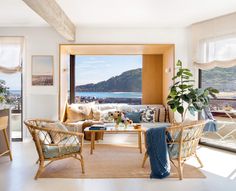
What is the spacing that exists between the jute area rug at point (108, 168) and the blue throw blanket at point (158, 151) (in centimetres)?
20

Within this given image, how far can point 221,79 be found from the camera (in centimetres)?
530

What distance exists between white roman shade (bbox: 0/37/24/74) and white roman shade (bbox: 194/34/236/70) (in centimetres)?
410

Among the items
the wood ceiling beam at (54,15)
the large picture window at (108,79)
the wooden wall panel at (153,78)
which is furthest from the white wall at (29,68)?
the wooden wall panel at (153,78)

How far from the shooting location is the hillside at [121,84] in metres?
7.49

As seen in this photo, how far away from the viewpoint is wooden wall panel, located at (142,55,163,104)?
720cm

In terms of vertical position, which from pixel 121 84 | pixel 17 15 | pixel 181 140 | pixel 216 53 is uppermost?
pixel 17 15

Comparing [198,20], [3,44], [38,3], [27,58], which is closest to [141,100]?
[198,20]

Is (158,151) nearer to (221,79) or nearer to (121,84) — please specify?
(221,79)

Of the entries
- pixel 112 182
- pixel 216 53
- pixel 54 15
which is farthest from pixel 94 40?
pixel 112 182

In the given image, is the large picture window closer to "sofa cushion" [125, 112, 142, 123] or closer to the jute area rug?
"sofa cushion" [125, 112, 142, 123]

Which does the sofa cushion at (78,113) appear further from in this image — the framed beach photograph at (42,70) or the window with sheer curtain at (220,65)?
the window with sheer curtain at (220,65)

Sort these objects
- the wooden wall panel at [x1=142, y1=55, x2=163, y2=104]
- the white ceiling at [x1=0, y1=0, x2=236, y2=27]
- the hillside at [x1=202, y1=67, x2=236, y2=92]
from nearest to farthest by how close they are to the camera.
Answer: the white ceiling at [x1=0, y1=0, x2=236, y2=27]
the hillside at [x1=202, y1=67, x2=236, y2=92]
the wooden wall panel at [x1=142, y1=55, x2=163, y2=104]

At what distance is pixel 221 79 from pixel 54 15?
11.8 feet

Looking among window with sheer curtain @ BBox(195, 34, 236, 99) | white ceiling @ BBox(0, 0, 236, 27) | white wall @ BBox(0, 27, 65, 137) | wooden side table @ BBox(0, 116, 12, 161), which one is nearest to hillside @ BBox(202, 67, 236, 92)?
window with sheer curtain @ BBox(195, 34, 236, 99)
